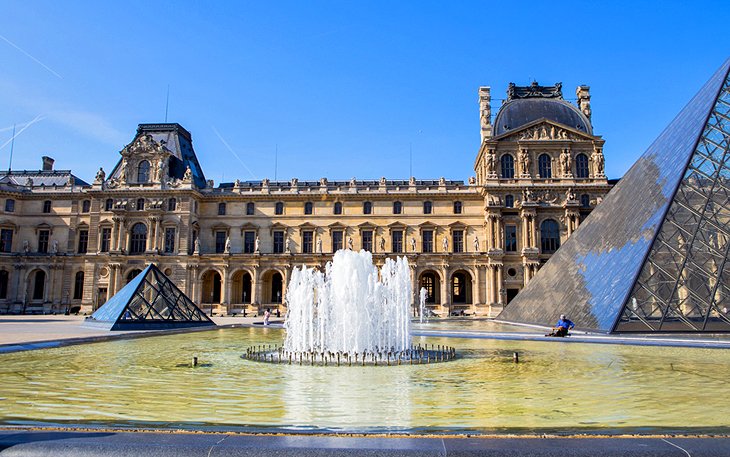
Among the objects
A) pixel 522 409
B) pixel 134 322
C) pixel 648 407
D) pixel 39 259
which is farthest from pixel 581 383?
pixel 39 259

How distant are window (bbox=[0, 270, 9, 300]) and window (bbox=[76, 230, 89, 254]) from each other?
6620 millimetres

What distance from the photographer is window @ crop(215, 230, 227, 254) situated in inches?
1902

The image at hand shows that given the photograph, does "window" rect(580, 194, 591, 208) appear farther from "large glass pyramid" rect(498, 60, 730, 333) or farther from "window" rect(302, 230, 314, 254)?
"window" rect(302, 230, 314, 254)

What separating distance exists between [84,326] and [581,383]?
857 inches

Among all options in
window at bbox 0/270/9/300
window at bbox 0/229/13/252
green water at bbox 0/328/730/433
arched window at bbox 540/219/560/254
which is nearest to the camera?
green water at bbox 0/328/730/433

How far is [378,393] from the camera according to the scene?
834 centimetres

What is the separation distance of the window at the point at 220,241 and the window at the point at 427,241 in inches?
711

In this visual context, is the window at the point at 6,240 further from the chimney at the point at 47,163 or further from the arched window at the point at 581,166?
the arched window at the point at 581,166

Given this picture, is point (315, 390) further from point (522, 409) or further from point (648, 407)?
point (648, 407)

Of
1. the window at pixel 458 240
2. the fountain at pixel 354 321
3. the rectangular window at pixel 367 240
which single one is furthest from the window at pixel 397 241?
the fountain at pixel 354 321

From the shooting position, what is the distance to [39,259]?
4722cm

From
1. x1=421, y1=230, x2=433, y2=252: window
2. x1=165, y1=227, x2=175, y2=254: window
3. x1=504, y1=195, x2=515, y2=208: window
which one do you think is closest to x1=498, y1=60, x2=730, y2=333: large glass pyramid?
x1=504, y1=195, x2=515, y2=208: window

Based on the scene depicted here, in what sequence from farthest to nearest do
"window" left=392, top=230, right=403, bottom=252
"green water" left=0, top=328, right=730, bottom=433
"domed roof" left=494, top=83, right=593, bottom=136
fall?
1. "window" left=392, top=230, right=403, bottom=252
2. "domed roof" left=494, top=83, right=593, bottom=136
3. "green water" left=0, top=328, right=730, bottom=433

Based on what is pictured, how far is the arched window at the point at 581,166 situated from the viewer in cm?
4500
